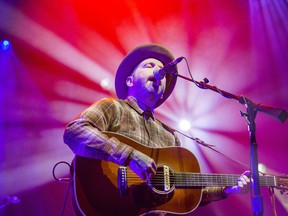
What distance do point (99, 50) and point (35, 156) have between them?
2.31 metres

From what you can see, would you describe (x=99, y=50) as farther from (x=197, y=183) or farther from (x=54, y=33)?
(x=197, y=183)

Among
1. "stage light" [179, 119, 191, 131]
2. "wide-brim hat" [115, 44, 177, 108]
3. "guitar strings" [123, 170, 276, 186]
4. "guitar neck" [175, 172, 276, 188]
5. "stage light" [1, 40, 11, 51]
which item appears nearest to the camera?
"guitar strings" [123, 170, 276, 186]

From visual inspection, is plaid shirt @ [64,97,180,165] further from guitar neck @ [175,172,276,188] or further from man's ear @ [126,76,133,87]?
guitar neck @ [175,172,276,188]

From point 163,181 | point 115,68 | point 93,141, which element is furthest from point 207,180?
point 115,68

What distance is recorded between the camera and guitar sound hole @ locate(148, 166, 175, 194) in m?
2.54

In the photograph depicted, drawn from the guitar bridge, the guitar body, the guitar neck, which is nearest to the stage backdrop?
the guitar neck

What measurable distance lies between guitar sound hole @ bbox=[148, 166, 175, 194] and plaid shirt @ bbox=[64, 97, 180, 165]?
1.21 ft

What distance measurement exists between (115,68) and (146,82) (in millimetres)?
2678

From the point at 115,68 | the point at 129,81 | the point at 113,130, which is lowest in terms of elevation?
the point at 113,130

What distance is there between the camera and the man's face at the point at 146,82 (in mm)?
3240

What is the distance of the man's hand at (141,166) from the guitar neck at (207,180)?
530 mm

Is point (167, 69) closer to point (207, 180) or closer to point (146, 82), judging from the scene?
point (146, 82)

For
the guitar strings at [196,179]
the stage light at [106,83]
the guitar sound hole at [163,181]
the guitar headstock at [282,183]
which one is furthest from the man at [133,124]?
the stage light at [106,83]

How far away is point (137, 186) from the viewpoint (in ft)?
8.09
